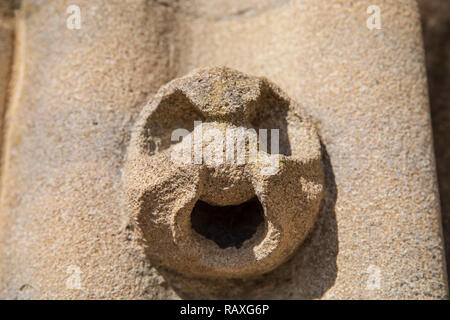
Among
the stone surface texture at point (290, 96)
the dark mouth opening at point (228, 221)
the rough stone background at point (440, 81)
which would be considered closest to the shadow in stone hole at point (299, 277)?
the stone surface texture at point (290, 96)

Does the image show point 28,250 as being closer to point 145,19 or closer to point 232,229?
point 232,229

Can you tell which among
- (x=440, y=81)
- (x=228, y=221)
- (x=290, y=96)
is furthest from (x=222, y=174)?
(x=440, y=81)

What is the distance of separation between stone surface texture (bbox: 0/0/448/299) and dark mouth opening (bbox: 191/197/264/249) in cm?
14

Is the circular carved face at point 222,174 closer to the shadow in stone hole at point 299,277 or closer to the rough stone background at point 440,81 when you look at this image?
the shadow in stone hole at point 299,277

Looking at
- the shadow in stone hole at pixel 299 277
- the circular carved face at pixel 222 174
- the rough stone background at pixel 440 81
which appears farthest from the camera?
the rough stone background at pixel 440 81

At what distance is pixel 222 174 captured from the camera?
121cm

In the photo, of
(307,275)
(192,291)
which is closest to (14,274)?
(192,291)

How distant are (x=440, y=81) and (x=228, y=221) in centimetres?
114

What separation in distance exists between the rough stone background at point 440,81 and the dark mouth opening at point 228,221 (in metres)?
0.82

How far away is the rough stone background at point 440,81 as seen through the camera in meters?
1.81

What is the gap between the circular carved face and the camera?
3.99 feet

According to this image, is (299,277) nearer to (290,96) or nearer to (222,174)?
(222,174)

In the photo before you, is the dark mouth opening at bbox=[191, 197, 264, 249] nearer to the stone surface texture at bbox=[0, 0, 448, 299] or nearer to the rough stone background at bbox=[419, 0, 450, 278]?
the stone surface texture at bbox=[0, 0, 448, 299]

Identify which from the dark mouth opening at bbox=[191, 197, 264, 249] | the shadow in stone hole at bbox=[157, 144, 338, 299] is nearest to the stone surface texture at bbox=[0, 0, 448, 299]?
the shadow in stone hole at bbox=[157, 144, 338, 299]
